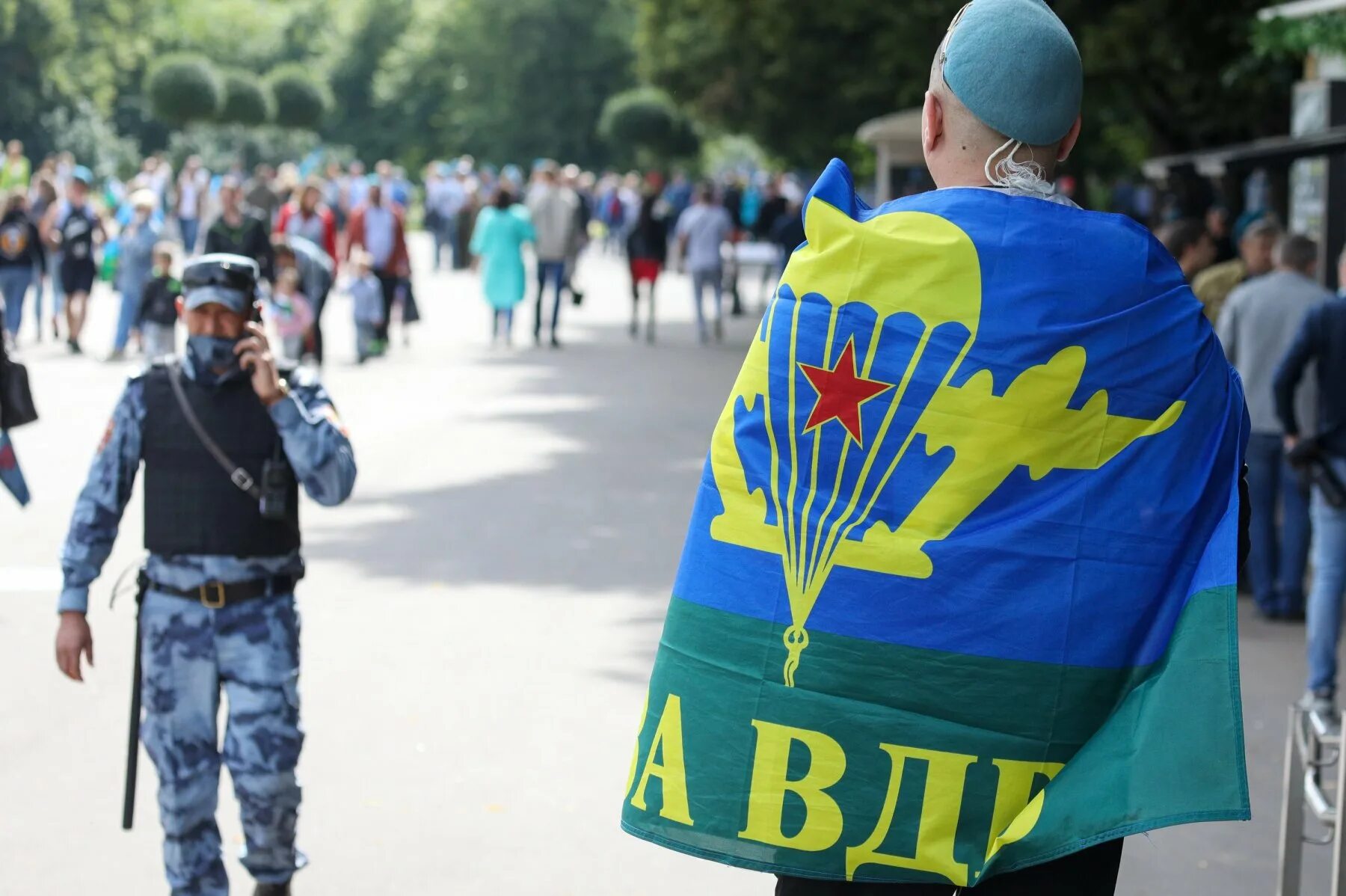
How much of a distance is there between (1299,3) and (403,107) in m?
73.3

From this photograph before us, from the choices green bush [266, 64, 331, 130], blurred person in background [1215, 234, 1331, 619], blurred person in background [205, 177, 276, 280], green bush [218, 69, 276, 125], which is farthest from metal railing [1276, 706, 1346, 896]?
green bush [266, 64, 331, 130]

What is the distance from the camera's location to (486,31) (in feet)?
247

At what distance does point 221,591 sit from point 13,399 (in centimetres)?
391

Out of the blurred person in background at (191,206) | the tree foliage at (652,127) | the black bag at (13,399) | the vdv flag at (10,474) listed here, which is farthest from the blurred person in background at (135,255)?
the tree foliage at (652,127)

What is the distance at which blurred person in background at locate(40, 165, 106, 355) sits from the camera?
2095 cm

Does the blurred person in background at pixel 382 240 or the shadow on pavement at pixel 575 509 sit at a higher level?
the blurred person in background at pixel 382 240

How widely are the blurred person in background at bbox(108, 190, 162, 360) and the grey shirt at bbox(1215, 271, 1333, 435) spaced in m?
12.6

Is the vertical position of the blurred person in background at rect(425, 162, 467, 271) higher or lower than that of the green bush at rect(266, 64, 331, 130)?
lower

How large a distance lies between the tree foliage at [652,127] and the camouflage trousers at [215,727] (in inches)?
2165

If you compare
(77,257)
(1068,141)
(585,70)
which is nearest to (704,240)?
(77,257)

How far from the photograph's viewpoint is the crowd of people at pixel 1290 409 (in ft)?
26.3

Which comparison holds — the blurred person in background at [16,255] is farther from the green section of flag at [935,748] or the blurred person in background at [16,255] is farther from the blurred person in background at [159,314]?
the green section of flag at [935,748]

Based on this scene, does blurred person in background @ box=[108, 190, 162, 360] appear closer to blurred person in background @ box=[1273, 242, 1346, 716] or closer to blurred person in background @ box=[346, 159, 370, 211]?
blurred person in background @ box=[1273, 242, 1346, 716]

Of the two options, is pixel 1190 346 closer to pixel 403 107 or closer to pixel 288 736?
Result: pixel 288 736
